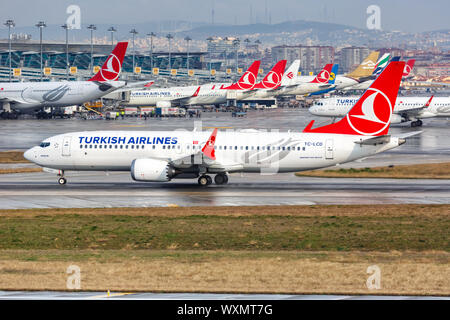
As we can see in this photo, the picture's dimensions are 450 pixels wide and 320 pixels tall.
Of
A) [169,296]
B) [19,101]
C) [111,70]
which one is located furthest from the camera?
[19,101]

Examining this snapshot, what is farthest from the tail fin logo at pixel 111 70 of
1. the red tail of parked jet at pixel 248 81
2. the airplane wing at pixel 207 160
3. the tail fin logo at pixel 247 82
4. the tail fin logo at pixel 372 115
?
the tail fin logo at pixel 372 115

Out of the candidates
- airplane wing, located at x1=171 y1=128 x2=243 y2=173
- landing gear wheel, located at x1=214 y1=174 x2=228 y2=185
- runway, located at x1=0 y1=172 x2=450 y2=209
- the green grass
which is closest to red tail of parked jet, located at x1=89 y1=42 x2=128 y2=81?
runway, located at x1=0 y1=172 x2=450 y2=209

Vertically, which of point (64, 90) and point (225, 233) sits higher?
point (64, 90)

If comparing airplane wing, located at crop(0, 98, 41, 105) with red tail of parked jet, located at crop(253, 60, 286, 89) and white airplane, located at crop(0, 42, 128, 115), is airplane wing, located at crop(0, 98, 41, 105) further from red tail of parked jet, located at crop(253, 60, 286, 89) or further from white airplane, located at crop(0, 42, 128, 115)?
red tail of parked jet, located at crop(253, 60, 286, 89)

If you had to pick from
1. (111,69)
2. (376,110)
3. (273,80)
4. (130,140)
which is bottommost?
(130,140)

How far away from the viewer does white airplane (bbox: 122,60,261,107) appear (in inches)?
6398

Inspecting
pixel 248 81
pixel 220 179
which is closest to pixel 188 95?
pixel 248 81

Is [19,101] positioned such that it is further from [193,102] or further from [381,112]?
[381,112]

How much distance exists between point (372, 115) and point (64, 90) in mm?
89901

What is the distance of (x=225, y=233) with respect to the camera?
116 ft

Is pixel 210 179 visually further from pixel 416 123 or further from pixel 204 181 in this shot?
pixel 416 123

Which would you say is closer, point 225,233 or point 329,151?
point 225,233
